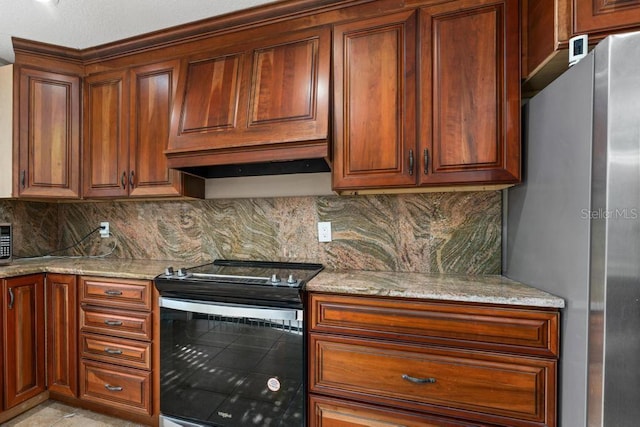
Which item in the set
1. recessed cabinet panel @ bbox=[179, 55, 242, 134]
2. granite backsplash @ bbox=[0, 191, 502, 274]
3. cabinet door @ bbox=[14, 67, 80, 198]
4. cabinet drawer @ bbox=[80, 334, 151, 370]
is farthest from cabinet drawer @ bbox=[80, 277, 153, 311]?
recessed cabinet panel @ bbox=[179, 55, 242, 134]

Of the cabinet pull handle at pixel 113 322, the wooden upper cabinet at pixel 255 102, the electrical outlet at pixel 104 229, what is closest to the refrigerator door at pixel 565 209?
the wooden upper cabinet at pixel 255 102

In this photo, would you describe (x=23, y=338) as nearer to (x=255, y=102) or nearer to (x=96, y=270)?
(x=96, y=270)

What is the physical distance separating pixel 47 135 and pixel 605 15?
325 cm

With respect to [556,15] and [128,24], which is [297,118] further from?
[128,24]

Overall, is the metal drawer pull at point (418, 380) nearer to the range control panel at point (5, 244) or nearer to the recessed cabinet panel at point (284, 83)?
the recessed cabinet panel at point (284, 83)

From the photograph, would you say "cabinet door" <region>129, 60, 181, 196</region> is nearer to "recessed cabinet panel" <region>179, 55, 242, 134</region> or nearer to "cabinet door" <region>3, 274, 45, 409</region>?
"recessed cabinet panel" <region>179, 55, 242, 134</region>

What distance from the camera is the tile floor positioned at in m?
1.82

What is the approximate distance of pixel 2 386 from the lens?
5.90 feet

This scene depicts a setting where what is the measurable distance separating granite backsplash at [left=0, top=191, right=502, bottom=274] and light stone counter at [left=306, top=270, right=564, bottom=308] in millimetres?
186

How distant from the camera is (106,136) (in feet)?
7.16

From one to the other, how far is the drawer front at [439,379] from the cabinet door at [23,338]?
6.17ft

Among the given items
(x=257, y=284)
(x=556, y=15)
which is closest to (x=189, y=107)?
(x=257, y=284)

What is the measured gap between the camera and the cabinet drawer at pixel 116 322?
176 cm

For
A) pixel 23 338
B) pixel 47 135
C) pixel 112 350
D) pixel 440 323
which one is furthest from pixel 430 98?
pixel 23 338
